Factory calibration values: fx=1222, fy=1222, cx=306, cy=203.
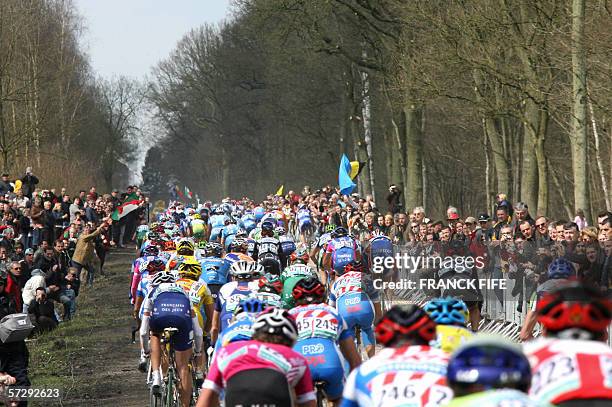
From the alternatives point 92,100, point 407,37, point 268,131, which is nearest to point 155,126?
point 92,100

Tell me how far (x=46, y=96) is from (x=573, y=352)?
50470mm

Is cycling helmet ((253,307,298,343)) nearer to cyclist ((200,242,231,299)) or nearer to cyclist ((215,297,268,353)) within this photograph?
cyclist ((215,297,268,353))

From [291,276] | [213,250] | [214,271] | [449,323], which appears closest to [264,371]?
[449,323]

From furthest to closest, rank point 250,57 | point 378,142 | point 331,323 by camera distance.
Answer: point 250,57 → point 378,142 → point 331,323

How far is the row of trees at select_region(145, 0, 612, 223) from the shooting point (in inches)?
1053

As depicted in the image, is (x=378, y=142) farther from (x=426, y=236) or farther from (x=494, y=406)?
(x=494, y=406)

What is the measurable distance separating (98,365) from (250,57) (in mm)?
59833

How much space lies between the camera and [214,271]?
695 inches

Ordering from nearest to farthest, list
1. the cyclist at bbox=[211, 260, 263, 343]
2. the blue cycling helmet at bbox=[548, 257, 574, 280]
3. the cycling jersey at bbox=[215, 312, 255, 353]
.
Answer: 1. the cycling jersey at bbox=[215, 312, 255, 353]
2. the blue cycling helmet at bbox=[548, 257, 574, 280]
3. the cyclist at bbox=[211, 260, 263, 343]

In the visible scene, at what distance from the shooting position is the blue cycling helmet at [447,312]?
25.5ft

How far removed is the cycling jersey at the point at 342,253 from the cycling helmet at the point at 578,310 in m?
13.6

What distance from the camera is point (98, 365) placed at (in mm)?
20609

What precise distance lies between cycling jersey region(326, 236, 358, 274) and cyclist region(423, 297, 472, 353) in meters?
11.5

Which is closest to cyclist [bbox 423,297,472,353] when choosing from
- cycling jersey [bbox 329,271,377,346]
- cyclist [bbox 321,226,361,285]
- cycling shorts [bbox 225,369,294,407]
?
cycling shorts [bbox 225,369,294,407]
